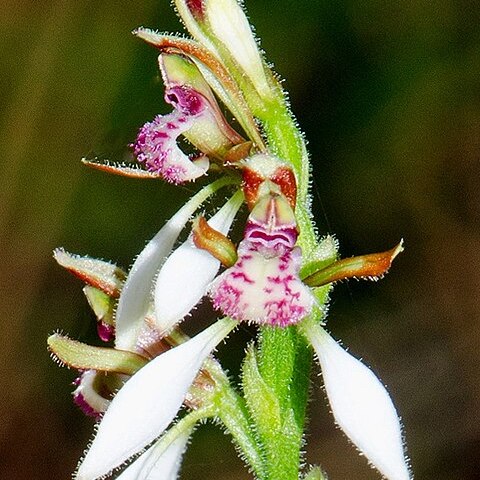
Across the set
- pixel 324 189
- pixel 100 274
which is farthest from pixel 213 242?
pixel 324 189

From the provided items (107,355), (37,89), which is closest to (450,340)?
(37,89)

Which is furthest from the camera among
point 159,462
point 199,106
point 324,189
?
point 324,189

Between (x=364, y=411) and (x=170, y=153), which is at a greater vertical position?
(x=170, y=153)

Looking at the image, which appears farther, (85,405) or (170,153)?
(85,405)

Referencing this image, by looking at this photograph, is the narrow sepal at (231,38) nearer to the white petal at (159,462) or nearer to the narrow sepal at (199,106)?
the narrow sepal at (199,106)

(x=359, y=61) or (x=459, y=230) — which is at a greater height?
(x=359, y=61)

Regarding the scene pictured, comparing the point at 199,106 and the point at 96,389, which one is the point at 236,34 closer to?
the point at 199,106

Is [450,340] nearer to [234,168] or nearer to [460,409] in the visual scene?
[460,409]

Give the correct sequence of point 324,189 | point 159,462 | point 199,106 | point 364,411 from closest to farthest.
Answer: point 364,411 → point 199,106 → point 159,462 → point 324,189

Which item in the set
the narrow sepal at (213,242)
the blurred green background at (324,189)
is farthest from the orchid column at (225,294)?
the blurred green background at (324,189)
